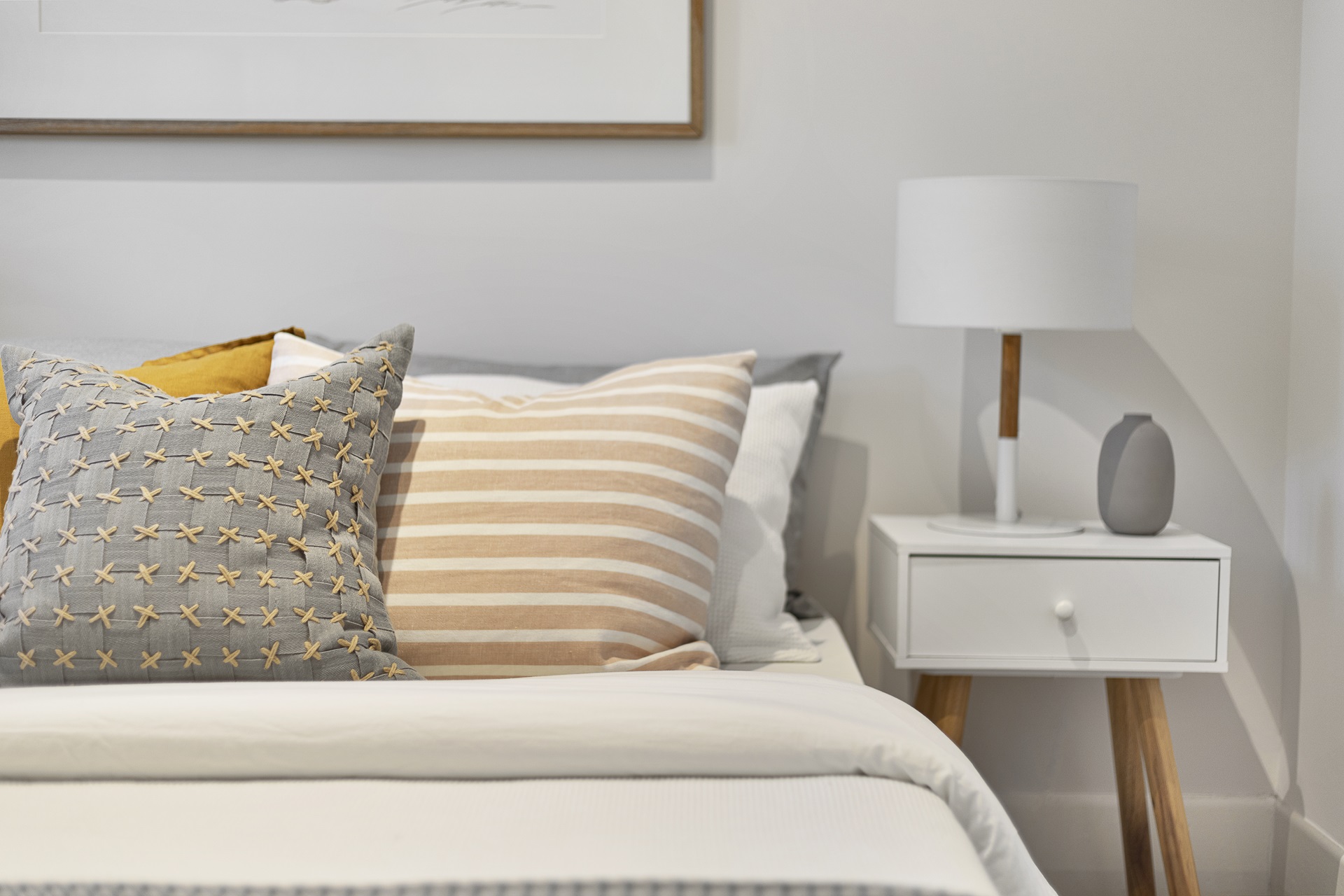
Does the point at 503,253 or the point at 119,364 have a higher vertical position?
the point at 503,253

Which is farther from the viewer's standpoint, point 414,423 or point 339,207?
point 339,207

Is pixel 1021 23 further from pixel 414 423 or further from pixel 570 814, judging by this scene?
pixel 570 814

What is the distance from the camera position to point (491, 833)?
28.0 inches

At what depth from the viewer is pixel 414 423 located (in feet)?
4.43

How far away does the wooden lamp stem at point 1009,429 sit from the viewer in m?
1.75

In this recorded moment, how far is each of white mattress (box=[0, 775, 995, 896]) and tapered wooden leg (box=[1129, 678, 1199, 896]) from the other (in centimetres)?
107

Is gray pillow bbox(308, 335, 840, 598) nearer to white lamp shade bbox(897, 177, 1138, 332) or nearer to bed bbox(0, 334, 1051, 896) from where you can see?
white lamp shade bbox(897, 177, 1138, 332)

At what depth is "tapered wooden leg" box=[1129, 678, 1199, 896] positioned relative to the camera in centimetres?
166

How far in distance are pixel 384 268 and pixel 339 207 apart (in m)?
0.14

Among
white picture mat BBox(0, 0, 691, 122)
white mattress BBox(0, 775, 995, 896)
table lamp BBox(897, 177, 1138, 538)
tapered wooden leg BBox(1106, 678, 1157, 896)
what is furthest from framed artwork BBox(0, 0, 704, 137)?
white mattress BBox(0, 775, 995, 896)

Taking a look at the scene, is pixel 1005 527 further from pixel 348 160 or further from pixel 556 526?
pixel 348 160

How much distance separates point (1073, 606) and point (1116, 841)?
65cm

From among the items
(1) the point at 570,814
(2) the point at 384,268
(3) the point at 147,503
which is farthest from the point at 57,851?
(2) the point at 384,268

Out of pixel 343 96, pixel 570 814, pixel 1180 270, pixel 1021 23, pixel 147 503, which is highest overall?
pixel 1021 23
